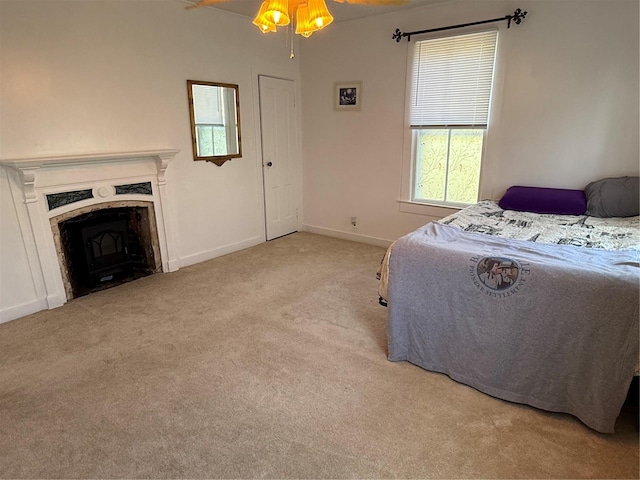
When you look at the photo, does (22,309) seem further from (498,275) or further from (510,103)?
(510,103)

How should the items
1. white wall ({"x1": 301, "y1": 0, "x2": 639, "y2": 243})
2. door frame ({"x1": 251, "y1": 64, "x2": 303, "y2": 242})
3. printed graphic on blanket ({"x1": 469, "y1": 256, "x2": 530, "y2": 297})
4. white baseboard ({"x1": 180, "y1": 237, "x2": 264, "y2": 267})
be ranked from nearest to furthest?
printed graphic on blanket ({"x1": 469, "y1": 256, "x2": 530, "y2": 297}) < white wall ({"x1": 301, "y1": 0, "x2": 639, "y2": 243}) < white baseboard ({"x1": 180, "y1": 237, "x2": 264, "y2": 267}) < door frame ({"x1": 251, "y1": 64, "x2": 303, "y2": 242})

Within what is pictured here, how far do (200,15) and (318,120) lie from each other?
1.80 meters

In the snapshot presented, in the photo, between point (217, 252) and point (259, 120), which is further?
point (259, 120)

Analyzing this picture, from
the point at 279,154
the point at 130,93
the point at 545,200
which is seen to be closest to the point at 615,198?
the point at 545,200

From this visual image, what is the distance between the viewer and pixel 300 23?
2.01 metres

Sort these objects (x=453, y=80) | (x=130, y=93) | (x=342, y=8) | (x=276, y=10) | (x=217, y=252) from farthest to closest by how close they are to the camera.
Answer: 1. (x=217, y=252)
2. (x=342, y=8)
3. (x=453, y=80)
4. (x=130, y=93)
5. (x=276, y=10)

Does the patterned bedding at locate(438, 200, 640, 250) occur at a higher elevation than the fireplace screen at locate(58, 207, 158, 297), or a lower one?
higher

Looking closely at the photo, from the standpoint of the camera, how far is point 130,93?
3.43 metres

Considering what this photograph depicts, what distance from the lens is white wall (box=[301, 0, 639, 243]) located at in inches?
124

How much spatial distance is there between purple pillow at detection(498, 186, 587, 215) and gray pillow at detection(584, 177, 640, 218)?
79 millimetres

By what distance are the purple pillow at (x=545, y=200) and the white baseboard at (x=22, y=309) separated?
406 cm

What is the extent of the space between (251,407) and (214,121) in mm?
3191

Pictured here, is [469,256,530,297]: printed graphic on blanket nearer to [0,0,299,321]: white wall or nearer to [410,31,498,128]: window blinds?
[410,31,498,128]: window blinds

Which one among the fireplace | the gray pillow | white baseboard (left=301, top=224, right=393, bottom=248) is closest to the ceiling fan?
the gray pillow
